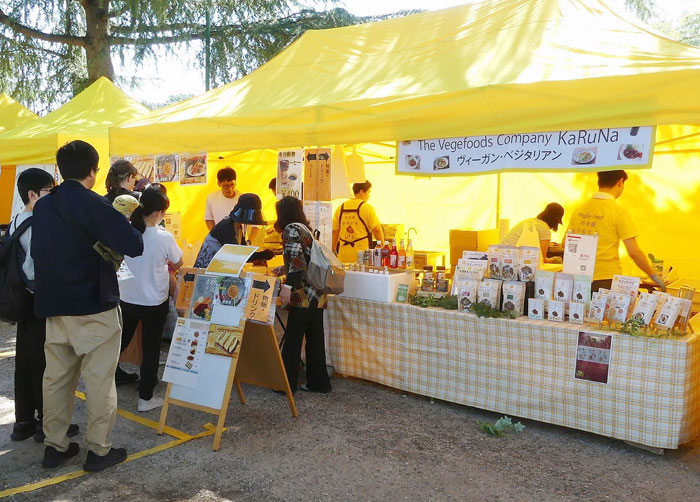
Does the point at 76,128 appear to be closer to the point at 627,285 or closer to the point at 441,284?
the point at 441,284

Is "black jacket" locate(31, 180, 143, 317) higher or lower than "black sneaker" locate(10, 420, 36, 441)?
higher

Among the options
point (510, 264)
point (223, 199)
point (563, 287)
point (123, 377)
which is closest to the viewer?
point (563, 287)

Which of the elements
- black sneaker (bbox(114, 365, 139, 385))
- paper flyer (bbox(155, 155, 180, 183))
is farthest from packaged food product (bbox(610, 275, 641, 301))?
paper flyer (bbox(155, 155, 180, 183))

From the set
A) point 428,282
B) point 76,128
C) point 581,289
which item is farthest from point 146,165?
point 581,289

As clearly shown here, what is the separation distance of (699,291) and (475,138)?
7.60ft

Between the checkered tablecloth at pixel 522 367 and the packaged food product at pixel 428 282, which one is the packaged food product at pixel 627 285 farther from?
the packaged food product at pixel 428 282

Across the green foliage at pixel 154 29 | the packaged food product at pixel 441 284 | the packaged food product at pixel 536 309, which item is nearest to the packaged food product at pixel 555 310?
the packaged food product at pixel 536 309

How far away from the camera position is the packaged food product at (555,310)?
3971 millimetres

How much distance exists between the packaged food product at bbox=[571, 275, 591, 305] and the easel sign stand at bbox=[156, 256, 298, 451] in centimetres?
195

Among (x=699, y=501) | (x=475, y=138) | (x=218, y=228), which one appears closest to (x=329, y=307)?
(x=218, y=228)

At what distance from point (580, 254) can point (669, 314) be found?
2.44 feet

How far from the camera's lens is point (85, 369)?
3248 mm

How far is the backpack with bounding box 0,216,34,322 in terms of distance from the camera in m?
3.52

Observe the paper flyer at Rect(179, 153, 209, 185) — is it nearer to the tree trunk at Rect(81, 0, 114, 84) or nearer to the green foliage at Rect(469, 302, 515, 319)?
the green foliage at Rect(469, 302, 515, 319)
